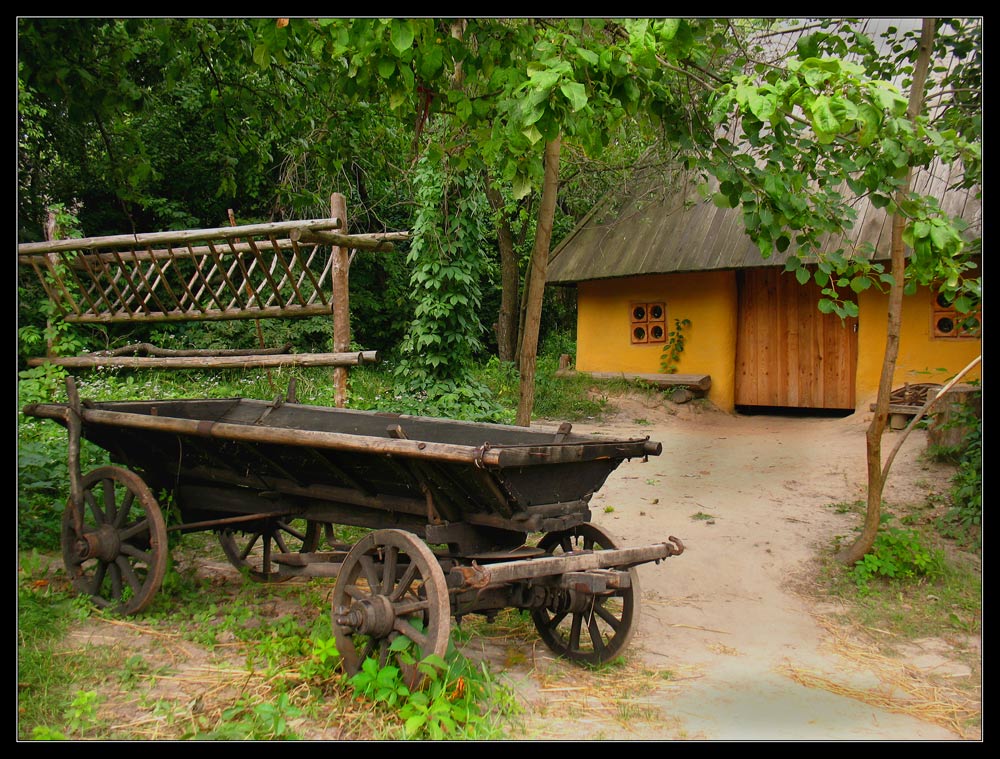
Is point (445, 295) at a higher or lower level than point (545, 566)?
higher

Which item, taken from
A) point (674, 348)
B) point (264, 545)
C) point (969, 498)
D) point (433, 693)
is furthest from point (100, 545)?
point (674, 348)

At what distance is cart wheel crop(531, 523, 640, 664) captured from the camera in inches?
153

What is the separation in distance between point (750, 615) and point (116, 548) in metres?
3.63

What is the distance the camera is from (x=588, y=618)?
157 inches

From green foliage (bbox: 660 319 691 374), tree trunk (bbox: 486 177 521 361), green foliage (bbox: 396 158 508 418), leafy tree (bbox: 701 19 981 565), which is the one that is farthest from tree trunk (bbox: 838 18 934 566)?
tree trunk (bbox: 486 177 521 361)

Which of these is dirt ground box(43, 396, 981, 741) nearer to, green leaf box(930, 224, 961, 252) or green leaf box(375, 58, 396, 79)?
green leaf box(930, 224, 961, 252)

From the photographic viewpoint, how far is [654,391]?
36.9 ft

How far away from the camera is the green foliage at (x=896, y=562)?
5184mm

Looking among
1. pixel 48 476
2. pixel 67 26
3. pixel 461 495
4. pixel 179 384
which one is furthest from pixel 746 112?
Answer: pixel 179 384

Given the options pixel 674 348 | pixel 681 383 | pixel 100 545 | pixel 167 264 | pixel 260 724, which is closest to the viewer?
pixel 260 724

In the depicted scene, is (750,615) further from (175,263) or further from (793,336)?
(793,336)

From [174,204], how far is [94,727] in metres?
11.3

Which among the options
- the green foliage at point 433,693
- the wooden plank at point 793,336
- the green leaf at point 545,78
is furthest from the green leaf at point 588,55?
the wooden plank at point 793,336

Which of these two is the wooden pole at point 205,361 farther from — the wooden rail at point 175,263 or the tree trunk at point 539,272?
the tree trunk at point 539,272
